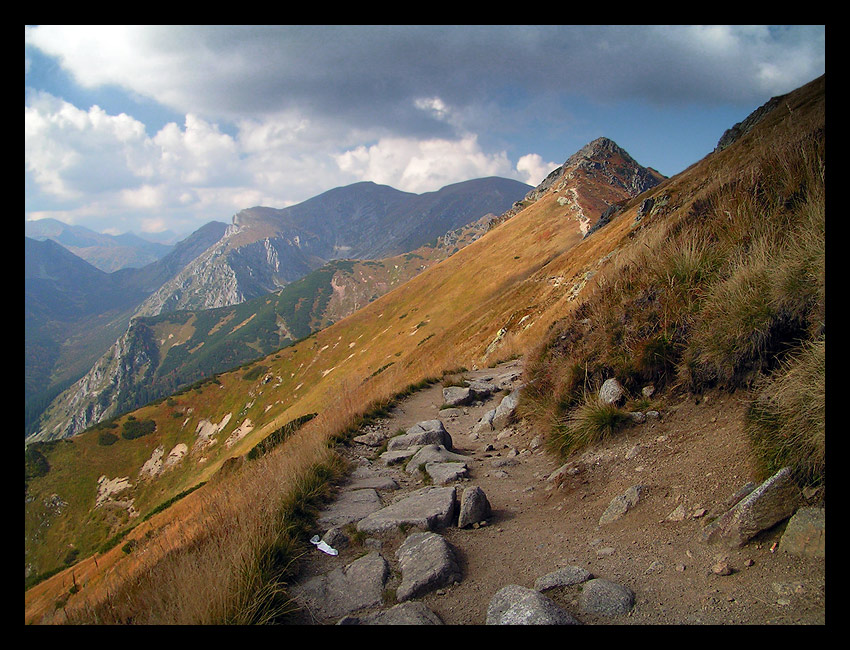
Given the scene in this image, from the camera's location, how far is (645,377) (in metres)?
6.73

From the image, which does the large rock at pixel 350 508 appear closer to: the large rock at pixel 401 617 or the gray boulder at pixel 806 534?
the large rock at pixel 401 617

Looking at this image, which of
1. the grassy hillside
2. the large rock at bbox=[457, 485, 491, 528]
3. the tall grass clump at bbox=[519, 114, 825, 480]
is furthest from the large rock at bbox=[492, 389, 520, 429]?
the large rock at bbox=[457, 485, 491, 528]

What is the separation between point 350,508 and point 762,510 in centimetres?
467

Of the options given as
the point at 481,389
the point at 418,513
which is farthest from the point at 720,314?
the point at 481,389

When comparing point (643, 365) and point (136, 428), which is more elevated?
point (643, 365)

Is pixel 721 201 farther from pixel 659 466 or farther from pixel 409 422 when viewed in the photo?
pixel 409 422

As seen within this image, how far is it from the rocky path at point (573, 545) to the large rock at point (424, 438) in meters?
1.20

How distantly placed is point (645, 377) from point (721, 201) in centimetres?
414

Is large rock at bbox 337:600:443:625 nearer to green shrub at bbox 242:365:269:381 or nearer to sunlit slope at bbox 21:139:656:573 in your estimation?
sunlit slope at bbox 21:139:656:573

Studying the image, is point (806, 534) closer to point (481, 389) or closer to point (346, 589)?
point (346, 589)

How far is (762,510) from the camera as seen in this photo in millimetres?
3494

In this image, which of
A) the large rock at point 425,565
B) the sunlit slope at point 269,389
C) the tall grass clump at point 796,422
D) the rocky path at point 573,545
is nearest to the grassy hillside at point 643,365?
the tall grass clump at point 796,422

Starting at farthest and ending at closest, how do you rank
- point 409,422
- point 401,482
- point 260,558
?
point 409,422 → point 401,482 → point 260,558
